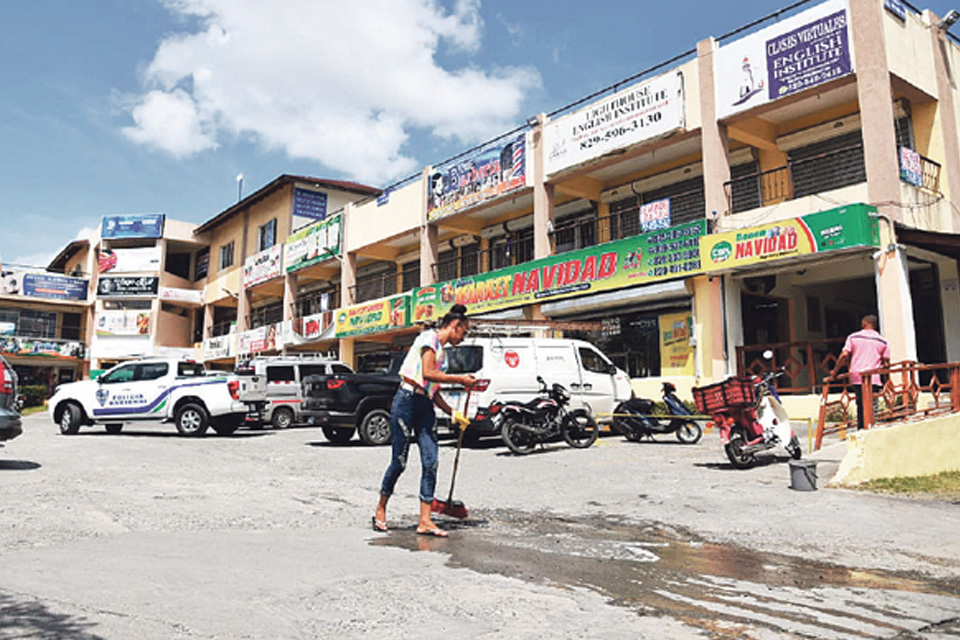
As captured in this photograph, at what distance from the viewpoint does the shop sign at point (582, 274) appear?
17.4 metres

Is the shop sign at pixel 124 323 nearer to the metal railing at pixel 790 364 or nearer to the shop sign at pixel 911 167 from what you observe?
the metal railing at pixel 790 364

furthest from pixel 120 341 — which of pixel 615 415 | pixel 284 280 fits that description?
pixel 615 415

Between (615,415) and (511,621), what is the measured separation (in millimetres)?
9600

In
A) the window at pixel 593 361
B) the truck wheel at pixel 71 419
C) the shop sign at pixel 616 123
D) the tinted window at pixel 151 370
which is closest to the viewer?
the window at pixel 593 361

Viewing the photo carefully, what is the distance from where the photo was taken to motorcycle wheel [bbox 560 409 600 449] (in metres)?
12.3

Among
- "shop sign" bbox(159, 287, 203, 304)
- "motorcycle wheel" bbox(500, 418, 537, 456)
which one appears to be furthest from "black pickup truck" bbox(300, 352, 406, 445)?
"shop sign" bbox(159, 287, 203, 304)

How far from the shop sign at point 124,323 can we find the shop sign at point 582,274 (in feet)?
89.5

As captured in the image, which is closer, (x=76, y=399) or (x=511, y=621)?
(x=511, y=621)

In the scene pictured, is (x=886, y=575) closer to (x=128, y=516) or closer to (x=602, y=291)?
(x=128, y=516)

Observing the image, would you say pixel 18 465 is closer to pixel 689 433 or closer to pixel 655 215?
pixel 689 433

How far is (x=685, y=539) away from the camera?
233 inches

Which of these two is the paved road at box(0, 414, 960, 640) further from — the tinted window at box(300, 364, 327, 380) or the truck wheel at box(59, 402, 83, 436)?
the tinted window at box(300, 364, 327, 380)

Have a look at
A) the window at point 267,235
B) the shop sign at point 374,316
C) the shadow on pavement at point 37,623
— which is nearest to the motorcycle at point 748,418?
the shadow on pavement at point 37,623

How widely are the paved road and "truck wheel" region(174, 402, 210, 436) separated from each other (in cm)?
655
